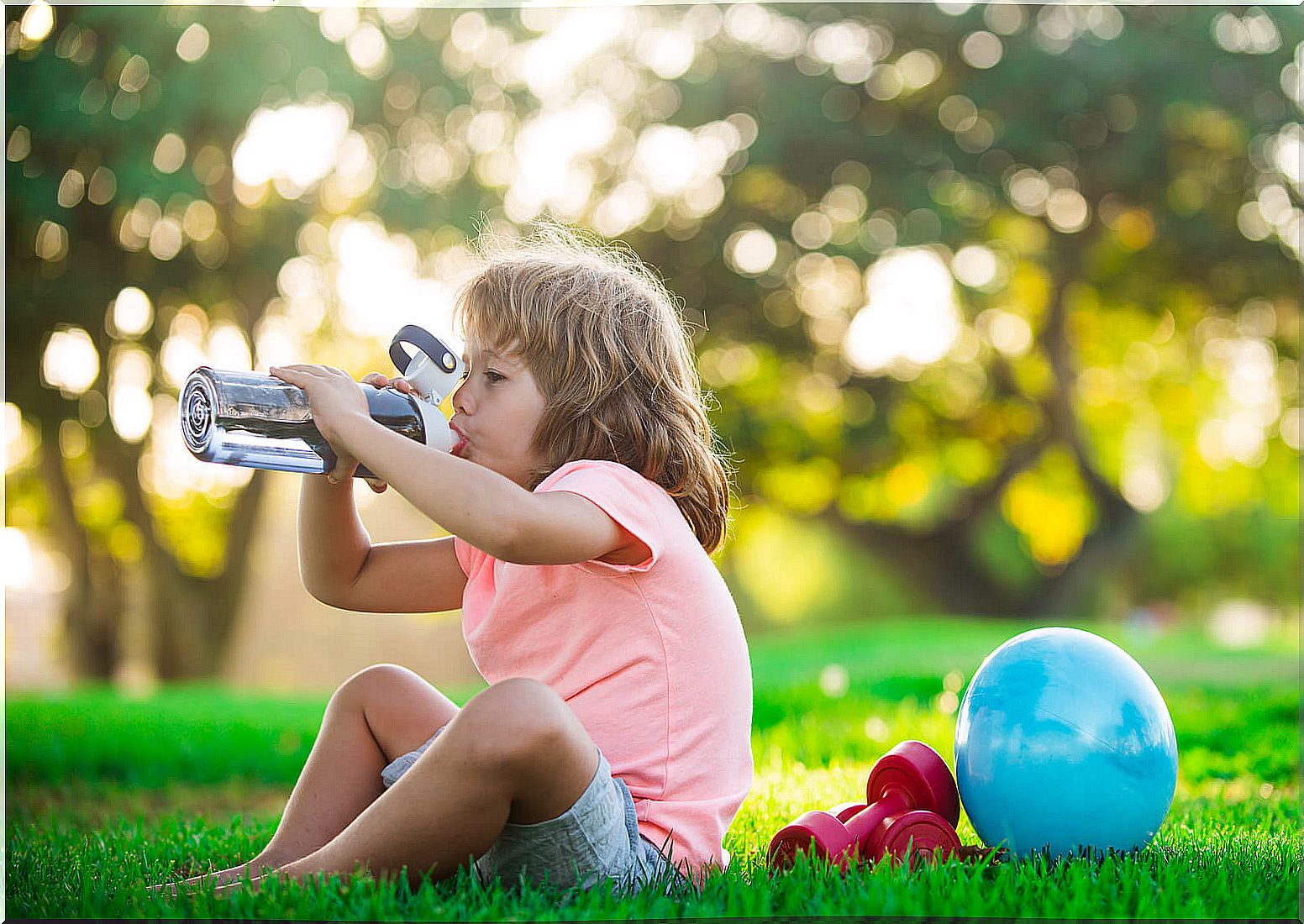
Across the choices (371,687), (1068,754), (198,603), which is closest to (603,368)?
(371,687)

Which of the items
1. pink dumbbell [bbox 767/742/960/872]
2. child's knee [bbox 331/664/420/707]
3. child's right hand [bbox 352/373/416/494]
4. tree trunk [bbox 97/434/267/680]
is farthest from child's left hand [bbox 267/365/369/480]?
tree trunk [bbox 97/434/267/680]

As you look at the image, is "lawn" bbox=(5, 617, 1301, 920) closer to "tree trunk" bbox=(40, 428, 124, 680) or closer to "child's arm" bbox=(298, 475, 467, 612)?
"child's arm" bbox=(298, 475, 467, 612)

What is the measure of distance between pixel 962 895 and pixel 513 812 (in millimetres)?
755

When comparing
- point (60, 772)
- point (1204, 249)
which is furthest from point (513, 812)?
point (1204, 249)

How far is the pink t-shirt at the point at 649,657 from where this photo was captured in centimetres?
223

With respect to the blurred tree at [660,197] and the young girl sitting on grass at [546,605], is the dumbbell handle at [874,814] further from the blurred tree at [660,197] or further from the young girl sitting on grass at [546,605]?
the blurred tree at [660,197]

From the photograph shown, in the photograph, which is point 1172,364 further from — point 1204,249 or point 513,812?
point 513,812

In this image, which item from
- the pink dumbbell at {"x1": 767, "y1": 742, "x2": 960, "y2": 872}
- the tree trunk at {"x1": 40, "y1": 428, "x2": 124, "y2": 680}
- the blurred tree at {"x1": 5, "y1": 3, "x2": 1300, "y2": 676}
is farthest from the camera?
the tree trunk at {"x1": 40, "y1": 428, "x2": 124, "y2": 680}

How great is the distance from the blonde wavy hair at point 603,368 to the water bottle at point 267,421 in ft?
0.76

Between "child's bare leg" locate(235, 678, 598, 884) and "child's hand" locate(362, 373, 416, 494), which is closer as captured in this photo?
"child's bare leg" locate(235, 678, 598, 884)

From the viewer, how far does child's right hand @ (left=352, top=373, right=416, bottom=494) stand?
245 centimetres

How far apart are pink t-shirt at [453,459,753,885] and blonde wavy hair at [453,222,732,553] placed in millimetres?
120

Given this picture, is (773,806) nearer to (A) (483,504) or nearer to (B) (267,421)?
(A) (483,504)

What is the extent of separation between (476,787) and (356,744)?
0.67 meters
